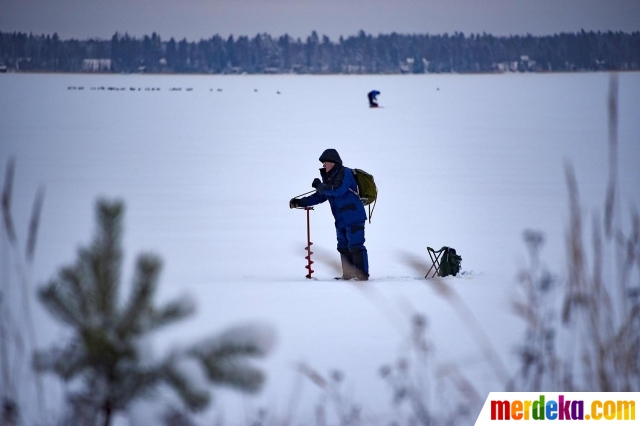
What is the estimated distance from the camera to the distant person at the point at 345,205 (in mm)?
6801

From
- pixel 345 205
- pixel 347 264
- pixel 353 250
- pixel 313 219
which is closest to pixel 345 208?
pixel 345 205

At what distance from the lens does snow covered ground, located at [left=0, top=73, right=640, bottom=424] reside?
16.3 ft

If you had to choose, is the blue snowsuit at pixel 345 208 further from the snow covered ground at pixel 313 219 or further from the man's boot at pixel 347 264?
the snow covered ground at pixel 313 219

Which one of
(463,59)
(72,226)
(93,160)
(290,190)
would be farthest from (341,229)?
(463,59)

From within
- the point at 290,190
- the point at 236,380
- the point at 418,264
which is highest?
the point at 418,264

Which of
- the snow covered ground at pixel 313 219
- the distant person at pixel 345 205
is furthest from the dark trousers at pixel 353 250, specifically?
the snow covered ground at pixel 313 219

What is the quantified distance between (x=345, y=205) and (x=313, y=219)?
4.66 meters

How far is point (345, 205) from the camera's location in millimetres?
6934

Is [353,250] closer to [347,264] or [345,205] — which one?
[347,264]

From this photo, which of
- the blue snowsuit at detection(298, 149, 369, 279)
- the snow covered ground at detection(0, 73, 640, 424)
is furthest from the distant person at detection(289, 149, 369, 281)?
the snow covered ground at detection(0, 73, 640, 424)

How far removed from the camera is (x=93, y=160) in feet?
58.4

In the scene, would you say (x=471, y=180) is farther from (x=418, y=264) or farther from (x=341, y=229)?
(x=418, y=264)

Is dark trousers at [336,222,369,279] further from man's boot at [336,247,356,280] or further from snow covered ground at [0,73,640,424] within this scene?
snow covered ground at [0,73,640,424]

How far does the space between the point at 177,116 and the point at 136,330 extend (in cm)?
3371
